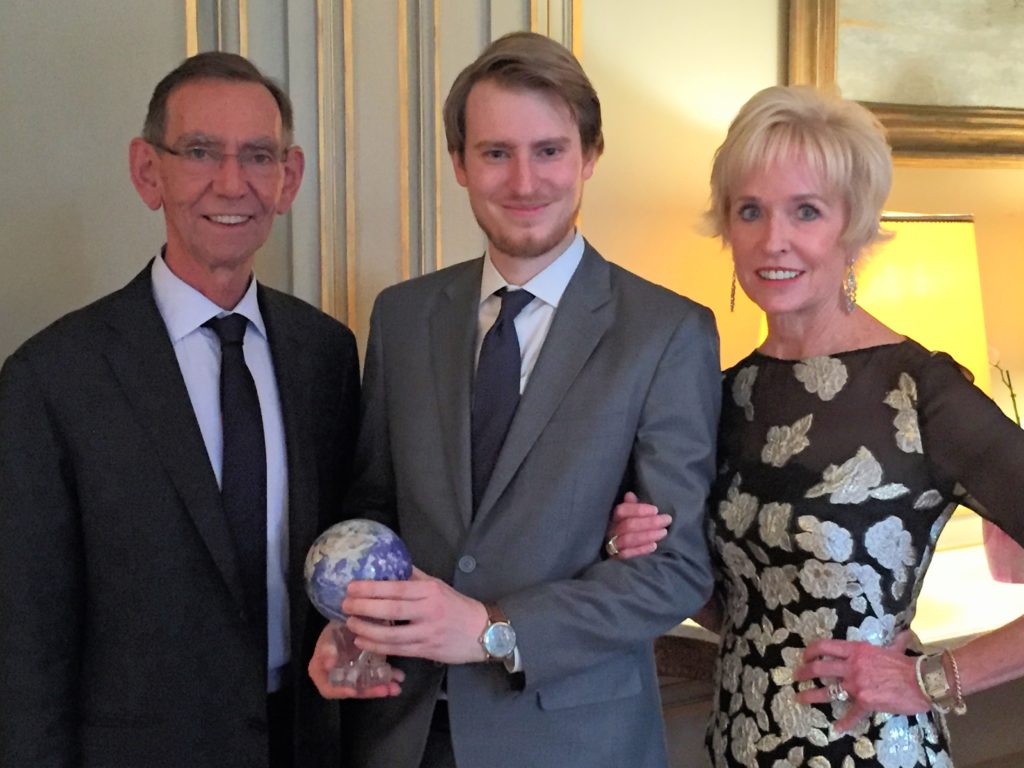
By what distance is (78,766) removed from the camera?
4.93ft

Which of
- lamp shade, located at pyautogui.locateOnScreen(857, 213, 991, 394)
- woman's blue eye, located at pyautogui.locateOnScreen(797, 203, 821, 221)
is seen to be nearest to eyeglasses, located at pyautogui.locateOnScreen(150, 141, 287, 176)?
woman's blue eye, located at pyautogui.locateOnScreen(797, 203, 821, 221)

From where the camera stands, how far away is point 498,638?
1.37 meters

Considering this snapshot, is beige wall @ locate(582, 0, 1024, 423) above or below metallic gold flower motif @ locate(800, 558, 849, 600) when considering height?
above

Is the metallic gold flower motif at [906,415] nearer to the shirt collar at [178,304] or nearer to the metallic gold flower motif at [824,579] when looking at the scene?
the metallic gold flower motif at [824,579]

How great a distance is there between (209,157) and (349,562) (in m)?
0.79

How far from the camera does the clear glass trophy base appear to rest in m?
1.42

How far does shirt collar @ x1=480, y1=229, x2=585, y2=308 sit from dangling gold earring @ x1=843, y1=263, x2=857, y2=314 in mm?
461

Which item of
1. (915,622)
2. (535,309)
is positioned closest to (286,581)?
(535,309)

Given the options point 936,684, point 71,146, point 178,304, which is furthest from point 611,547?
point 71,146

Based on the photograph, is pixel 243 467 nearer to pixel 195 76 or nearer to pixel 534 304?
pixel 534 304

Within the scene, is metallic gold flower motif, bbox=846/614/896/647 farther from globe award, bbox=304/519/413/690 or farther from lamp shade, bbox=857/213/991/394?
lamp shade, bbox=857/213/991/394

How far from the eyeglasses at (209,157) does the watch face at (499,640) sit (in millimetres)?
882

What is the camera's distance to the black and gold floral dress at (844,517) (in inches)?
60.9

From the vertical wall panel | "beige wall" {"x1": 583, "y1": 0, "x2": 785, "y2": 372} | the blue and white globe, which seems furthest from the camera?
"beige wall" {"x1": 583, "y1": 0, "x2": 785, "y2": 372}
